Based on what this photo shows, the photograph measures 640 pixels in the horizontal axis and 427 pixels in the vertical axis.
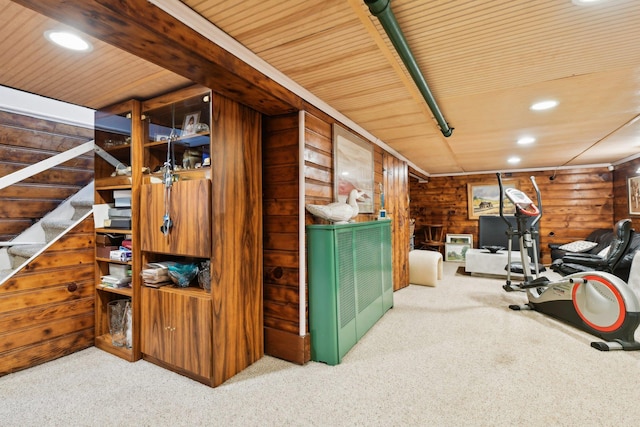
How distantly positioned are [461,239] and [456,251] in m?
0.32

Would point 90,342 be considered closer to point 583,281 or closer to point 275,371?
point 275,371

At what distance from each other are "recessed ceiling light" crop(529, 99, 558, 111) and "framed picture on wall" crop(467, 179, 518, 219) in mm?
4599

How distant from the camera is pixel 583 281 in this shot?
284 centimetres

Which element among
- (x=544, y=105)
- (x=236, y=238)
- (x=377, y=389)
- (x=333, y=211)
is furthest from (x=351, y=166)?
(x=377, y=389)

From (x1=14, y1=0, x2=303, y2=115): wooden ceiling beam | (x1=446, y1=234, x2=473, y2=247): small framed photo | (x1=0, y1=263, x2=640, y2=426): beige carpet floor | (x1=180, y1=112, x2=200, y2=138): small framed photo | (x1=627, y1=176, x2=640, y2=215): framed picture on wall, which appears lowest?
(x1=0, y1=263, x2=640, y2=426): beige carpet floor

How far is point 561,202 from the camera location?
6418 mm

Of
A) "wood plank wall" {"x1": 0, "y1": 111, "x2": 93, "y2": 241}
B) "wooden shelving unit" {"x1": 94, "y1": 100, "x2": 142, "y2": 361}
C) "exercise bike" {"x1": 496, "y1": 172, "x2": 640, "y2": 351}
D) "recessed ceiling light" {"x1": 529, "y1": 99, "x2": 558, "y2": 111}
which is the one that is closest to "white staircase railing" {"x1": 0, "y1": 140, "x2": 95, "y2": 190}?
"wood plank wall" {"x1": 0, "y1": 111, "x2": 93, "y2": 241}

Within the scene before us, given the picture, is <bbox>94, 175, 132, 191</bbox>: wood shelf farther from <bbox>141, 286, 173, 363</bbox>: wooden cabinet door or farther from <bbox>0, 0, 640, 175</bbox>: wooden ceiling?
<bbox>141, 286, 173, 363</bbox>: wooden cabinet door

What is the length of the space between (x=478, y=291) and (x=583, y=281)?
1622 mm

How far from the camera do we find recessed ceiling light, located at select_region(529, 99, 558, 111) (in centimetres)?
263

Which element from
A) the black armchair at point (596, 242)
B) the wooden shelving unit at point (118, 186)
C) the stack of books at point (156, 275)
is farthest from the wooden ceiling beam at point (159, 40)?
the black armchair at point (596, 242)

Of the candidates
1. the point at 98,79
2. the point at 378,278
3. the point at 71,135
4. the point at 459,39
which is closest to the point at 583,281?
the point at 378,278

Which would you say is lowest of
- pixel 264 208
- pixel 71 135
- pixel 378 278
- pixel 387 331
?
pixel 387 331

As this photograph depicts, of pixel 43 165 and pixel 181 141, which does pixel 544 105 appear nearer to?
pixel 181 141
